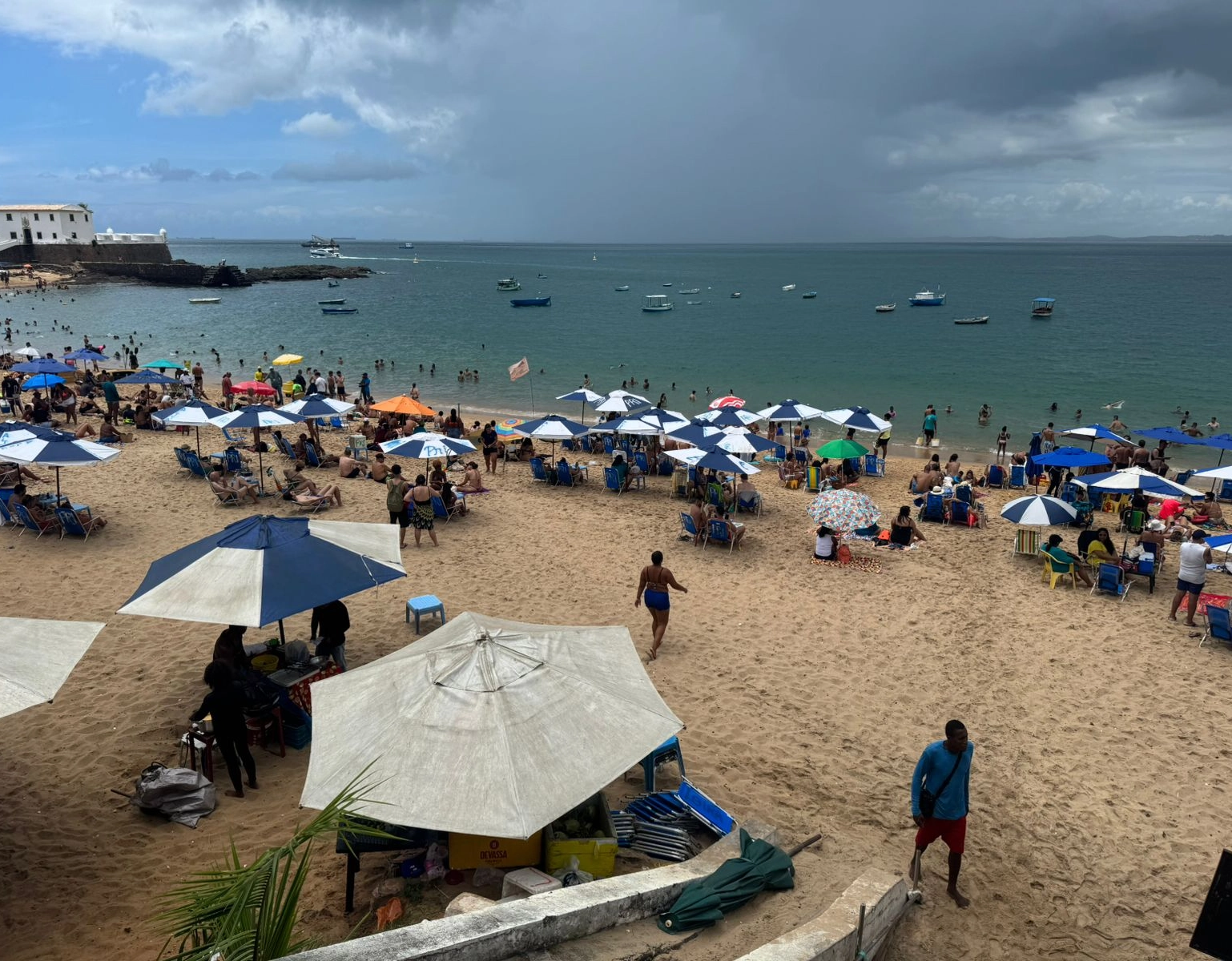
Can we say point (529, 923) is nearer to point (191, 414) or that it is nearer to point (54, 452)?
point (54, 452)

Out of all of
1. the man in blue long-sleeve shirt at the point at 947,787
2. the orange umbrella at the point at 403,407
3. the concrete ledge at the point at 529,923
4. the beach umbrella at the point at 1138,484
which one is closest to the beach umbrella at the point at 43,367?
the orange umbrella at the point at 403,407

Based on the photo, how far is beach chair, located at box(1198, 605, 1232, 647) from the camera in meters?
9.78

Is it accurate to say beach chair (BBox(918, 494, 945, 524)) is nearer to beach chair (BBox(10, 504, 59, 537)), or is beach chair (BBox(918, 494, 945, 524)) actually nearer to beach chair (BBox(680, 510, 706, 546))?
beach chair (BBox(680, 510, 706, 546))

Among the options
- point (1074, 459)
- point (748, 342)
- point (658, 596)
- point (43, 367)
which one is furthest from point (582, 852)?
point (748, 342)

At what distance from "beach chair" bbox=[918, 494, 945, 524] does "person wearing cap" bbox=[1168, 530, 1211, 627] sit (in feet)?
15.5

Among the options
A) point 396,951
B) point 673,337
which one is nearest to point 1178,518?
A: point 396,951

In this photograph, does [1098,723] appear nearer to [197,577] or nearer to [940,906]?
[940,906]

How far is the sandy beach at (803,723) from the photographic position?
212 inches

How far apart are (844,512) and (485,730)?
9.04 meters

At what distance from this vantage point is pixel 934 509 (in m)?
15.1

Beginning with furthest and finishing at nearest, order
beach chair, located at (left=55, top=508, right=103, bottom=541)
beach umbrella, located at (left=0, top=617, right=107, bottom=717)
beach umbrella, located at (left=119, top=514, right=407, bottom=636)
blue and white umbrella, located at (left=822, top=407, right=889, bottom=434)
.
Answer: blue and white umbrella, located at (left=822, top=407, right=889, bottom=434), beach chair, located at (left=55, top=508, right=103, bottom=541), beach umbrella, located at (left=119, top=514, right=407, bottom=636), beach umbrella, located at (left=0, top=617, right=107, bottom=717)

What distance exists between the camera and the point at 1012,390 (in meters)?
36.0

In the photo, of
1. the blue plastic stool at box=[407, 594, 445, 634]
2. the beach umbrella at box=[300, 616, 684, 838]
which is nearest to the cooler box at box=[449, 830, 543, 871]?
the beach umbrella at box=[300, 616, 684, 838]

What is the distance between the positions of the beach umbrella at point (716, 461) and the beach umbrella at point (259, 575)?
24.1ft
